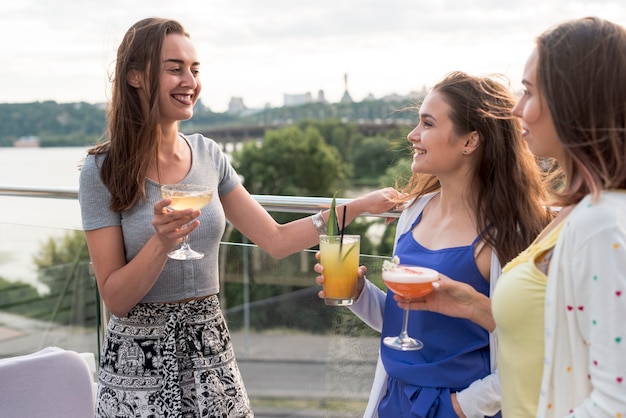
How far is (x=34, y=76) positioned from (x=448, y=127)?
190 ft

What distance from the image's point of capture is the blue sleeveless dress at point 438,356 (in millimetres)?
2002

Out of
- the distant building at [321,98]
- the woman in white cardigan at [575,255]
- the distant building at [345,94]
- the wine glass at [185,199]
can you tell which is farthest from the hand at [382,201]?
the distant building at [321,98]

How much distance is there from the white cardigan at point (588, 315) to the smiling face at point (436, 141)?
72cm

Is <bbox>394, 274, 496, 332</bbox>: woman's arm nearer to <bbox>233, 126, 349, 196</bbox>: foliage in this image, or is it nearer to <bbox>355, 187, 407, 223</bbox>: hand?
<bbox>355, 187, 407, 223</bbox>: hand

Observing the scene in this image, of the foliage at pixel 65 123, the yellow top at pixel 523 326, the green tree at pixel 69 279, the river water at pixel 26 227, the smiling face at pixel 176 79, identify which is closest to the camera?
the yellow top at pixel 523 326

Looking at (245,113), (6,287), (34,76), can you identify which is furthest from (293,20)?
Answer: (6,287)

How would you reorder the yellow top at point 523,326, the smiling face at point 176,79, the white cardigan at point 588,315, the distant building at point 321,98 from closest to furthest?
the white cardigan at point 588,315
the yellow top at point 523,326
the smiling face at point 176,79
the distant building at point 321,98

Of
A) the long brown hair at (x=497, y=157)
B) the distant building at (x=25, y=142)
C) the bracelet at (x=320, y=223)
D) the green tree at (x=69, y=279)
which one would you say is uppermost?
the long brown hair at (x=497, y=157)

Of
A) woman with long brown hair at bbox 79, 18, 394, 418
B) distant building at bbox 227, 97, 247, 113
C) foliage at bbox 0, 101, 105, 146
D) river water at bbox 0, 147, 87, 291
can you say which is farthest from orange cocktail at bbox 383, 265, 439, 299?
distant building at bbox 227, 97, 247, 113

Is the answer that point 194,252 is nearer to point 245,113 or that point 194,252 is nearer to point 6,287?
point 6,287

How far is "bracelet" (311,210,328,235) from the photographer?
8.61 ft

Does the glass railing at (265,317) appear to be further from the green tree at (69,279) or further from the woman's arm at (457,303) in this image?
the woman's arm at (457,303)

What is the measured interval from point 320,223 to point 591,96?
4.46 ft

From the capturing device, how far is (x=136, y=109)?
7.73ft
